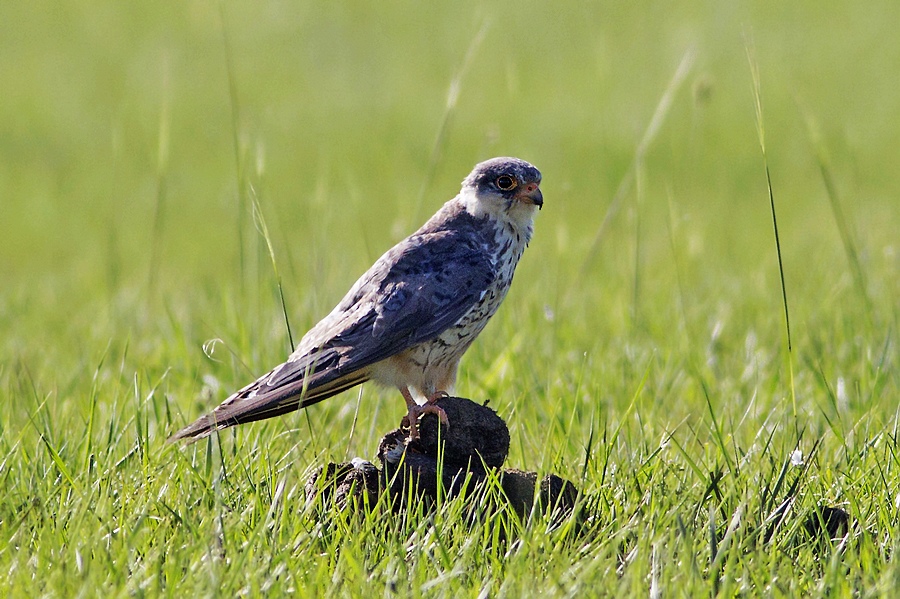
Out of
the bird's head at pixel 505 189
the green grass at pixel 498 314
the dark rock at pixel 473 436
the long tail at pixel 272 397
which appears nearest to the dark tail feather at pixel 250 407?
the long tail at pixel 272 397

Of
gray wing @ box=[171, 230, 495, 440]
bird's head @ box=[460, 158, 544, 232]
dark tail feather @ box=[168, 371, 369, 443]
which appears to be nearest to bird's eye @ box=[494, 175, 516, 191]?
bird's head @ box=[460, 158, 544, 232]

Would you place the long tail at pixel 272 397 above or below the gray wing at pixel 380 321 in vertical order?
below

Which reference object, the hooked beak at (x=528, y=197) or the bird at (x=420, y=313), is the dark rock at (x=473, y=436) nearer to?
the bird at (x=420, y=313)

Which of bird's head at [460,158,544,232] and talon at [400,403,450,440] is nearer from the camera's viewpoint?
talon at [400,403,450,440]

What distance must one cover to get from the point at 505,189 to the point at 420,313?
0.71m

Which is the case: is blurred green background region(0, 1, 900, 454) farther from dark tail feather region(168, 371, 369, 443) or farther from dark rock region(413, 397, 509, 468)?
dark rock region(413, 397, 509, 468)

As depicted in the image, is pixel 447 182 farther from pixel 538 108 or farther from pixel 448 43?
pixel 448 43

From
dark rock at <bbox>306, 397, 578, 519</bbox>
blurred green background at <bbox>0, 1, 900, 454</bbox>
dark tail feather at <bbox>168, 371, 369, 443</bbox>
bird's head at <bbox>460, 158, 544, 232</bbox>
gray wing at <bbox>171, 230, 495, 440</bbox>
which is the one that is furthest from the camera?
blurred green background at <bbox>0, 1, 900, 454</bbox>

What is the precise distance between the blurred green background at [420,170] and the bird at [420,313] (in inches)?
13.4

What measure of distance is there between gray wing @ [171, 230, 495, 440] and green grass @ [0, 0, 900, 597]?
0.28 m

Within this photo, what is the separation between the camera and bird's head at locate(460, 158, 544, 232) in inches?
198

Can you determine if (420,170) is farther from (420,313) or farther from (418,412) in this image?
(418,412)

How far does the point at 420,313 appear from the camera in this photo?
186 inches

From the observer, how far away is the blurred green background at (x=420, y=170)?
20.8ft
